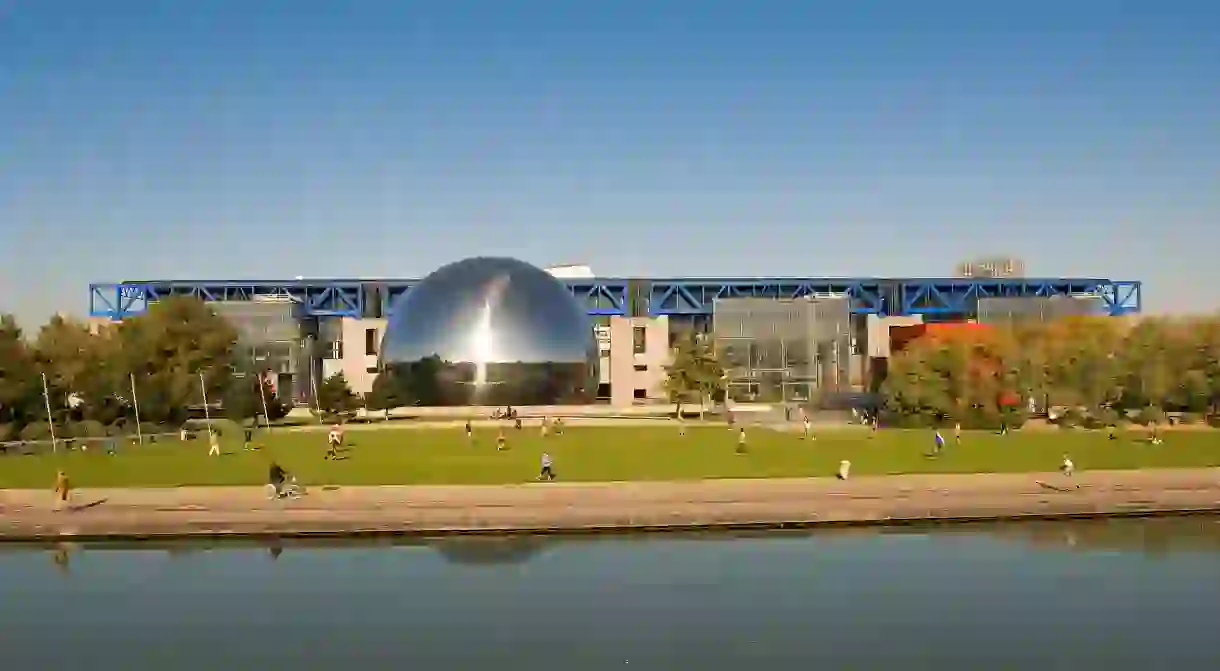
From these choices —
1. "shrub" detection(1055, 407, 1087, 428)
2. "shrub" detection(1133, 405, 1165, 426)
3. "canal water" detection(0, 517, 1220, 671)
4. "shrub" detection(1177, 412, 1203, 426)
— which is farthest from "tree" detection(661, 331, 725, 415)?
"canal water" detection(0, 517, 1220, 671)

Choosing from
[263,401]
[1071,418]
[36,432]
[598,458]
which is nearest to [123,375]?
[36,432]

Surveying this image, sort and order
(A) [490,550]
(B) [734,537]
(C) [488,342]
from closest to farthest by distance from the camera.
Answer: (A) [490,550]
(B) [734,537]
(C) [488,342]

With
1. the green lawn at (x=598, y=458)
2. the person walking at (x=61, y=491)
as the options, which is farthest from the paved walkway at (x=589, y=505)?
the green lawn at (x=598, y=458)

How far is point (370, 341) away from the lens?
92.4 meters

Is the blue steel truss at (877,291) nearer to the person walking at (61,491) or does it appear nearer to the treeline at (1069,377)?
the treeline at (1069,377)

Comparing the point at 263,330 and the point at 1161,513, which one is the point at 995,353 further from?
the point at 263,330

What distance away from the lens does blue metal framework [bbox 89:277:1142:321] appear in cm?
10681

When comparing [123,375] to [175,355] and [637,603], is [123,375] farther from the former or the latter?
[637,603]

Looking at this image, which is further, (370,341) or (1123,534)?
(370,341)

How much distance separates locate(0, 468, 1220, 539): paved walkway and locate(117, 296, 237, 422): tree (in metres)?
24.3

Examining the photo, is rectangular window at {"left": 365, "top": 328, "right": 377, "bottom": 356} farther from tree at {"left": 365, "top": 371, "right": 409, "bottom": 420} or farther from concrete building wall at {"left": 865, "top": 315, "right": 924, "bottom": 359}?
concrete building wall at {"left": 865, "top": 315, "right": 924, "bottom": 359}

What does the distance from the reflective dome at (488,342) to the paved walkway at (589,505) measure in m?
50.4

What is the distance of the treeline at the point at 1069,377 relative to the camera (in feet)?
180

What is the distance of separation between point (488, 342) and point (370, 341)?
16102 mm
